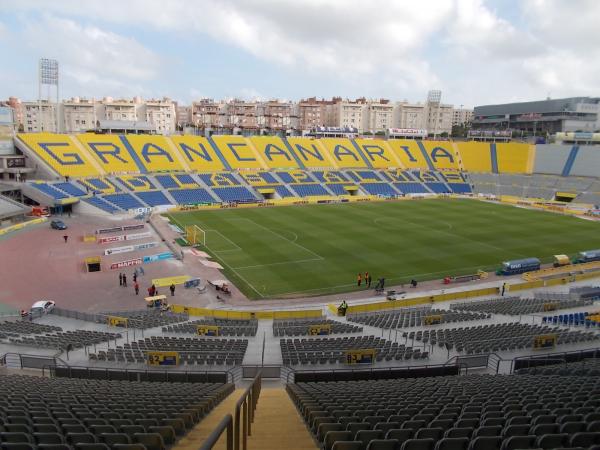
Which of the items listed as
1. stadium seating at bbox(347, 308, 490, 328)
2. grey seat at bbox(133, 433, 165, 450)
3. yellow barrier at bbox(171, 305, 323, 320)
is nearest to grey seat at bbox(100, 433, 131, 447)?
grey seat at bbox(133, 433, 165, 450)

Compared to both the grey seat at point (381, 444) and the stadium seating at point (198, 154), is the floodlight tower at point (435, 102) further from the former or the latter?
the grey seat at point (381, 444)

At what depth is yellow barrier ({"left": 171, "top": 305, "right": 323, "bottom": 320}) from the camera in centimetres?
2517

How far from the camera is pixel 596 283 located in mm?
32844

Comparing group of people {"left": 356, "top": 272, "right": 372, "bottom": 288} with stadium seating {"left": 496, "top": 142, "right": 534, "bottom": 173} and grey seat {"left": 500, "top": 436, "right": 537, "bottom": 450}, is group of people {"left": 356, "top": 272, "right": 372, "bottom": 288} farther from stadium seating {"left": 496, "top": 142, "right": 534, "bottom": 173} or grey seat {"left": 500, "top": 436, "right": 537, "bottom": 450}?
stadium seating {"left": 496, "top": 142, "right": 534, "bottom": 173}

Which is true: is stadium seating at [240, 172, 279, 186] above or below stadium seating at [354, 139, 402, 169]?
below

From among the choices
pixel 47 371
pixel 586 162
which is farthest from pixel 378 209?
pixel 47 371

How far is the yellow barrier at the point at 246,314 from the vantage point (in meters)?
25.2

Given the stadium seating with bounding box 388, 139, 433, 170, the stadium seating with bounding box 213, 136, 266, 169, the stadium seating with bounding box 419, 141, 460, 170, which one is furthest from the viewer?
the stadium seating with bounding box 419, 141, 460, 170

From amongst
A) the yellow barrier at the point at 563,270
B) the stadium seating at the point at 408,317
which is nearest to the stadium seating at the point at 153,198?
the stadium seating at the point at 408,317

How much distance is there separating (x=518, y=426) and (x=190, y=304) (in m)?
24.3

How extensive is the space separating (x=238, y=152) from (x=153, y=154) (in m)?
14.8

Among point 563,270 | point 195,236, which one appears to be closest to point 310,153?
point 195,236

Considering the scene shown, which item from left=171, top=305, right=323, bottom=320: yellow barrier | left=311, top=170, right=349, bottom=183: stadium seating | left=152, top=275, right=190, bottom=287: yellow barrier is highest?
left=311, top=170, right=349, bottom=183: stadium seating

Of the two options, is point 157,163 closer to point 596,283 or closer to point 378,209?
point 378,209
